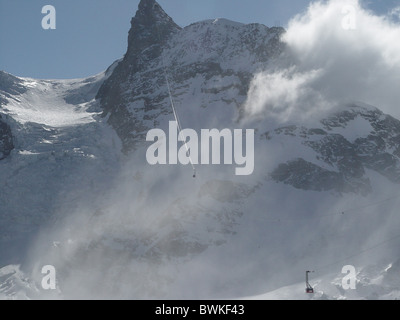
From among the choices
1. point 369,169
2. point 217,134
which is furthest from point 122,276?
point 369,169

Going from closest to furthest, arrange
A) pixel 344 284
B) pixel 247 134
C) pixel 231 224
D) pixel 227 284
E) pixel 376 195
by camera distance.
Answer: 1. pixel 344 284
2. pixel 227 284
3. pixel 231 224
4. pixel 376 195
5. pixel 247 134

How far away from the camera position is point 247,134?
179500mm

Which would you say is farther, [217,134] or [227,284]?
[217,134]

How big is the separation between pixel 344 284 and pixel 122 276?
45.1m

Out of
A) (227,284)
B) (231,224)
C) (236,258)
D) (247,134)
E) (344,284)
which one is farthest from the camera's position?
(247,134)

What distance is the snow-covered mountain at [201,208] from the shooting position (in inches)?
5354

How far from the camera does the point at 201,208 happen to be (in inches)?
6122

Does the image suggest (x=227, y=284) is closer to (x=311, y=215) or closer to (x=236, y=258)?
(x=236, y=258)

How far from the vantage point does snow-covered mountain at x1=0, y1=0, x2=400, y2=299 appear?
13600 centimetres

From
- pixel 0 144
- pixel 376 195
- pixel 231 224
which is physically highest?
pixel 0 144

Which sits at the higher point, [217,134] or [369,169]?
[217,134]

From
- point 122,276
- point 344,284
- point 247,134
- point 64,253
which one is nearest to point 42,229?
point 64,253

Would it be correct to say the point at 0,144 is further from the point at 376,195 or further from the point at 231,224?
the point at 376,195

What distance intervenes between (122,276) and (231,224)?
28.8 meters
